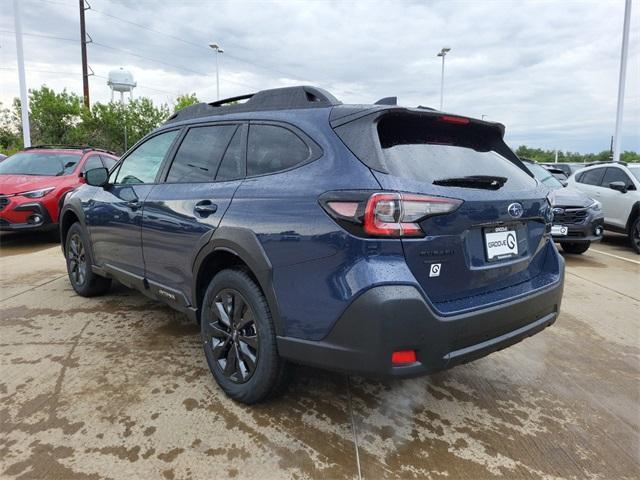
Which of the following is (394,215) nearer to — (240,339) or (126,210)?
(240,339)

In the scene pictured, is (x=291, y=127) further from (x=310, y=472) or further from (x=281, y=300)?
(x=310, y=472)

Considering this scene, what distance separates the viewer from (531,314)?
2.43m

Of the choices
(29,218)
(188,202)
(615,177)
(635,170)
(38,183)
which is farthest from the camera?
(615,177)

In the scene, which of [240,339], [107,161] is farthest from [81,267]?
[107,161]

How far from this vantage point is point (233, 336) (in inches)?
101

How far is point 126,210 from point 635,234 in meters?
8.62

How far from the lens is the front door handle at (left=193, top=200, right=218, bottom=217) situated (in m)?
2.66

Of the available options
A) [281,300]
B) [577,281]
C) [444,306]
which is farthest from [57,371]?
[577,281]

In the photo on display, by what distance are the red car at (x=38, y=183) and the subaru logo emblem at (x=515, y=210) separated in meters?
6.46

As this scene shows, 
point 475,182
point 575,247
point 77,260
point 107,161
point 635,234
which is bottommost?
point 575,247

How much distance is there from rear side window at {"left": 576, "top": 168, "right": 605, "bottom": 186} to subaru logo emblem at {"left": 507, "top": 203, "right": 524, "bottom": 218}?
8382 mm

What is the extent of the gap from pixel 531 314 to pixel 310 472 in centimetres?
139

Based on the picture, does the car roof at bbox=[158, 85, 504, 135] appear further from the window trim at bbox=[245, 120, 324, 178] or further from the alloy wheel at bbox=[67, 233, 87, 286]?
the alloy wheel at bbox=[67, 233, 87, 286]

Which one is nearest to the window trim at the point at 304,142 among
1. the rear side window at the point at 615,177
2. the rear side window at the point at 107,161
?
the rear side window at the point at 107,161
